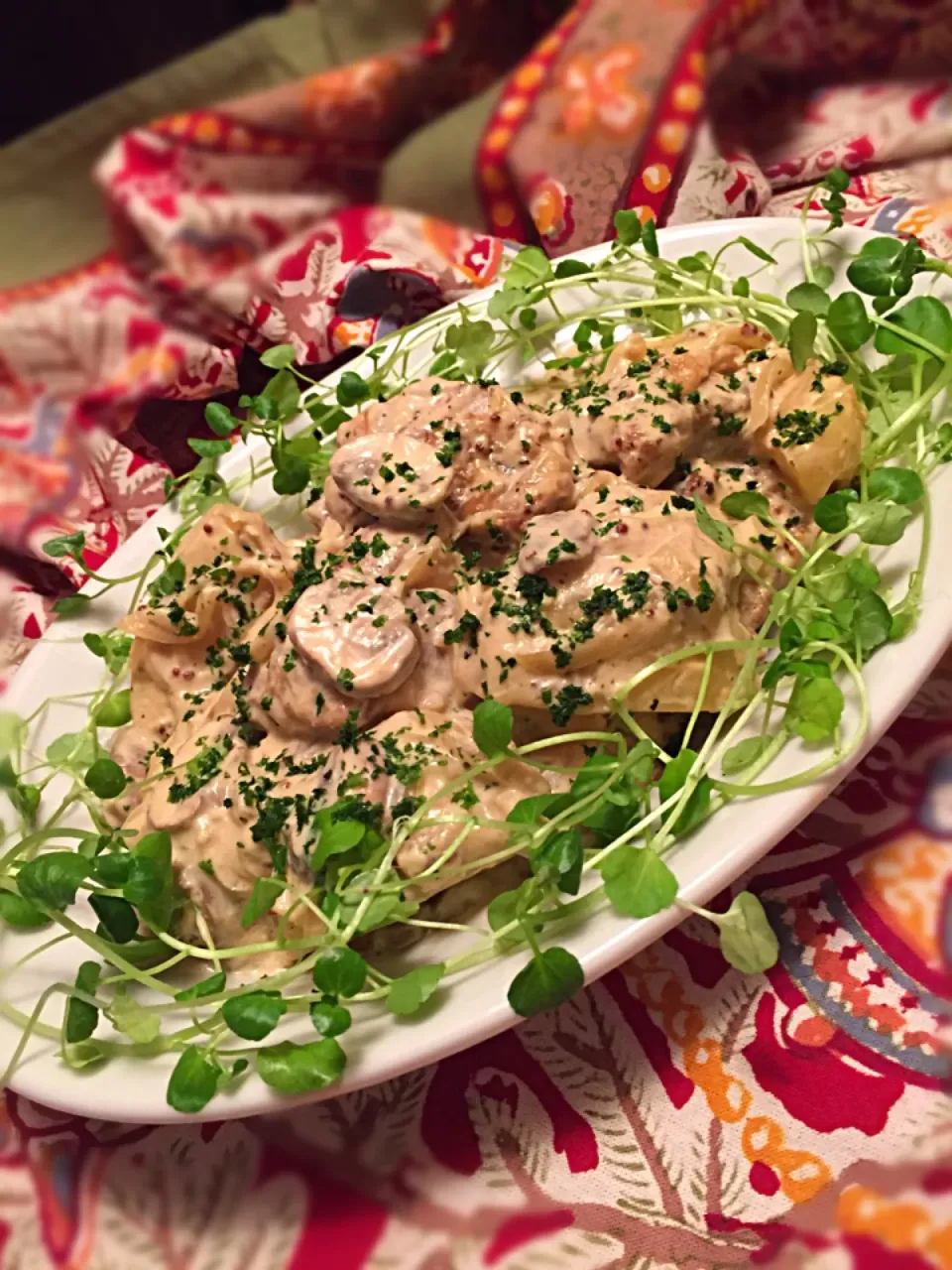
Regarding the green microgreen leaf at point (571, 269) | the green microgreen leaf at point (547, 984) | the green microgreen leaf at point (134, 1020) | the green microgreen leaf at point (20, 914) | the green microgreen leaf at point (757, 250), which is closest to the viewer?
the green microgreen leaf at point (547, 984)

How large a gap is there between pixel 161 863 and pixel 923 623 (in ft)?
1.89

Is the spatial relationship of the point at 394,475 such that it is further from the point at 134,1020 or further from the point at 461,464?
the point at 134,1020

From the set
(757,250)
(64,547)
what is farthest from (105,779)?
(757,250)

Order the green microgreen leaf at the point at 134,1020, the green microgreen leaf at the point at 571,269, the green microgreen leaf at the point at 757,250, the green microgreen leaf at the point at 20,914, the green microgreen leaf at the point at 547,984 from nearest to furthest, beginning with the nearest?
the green microgreen leaf at the point at 547,984 → the green microgreen leaf at the point at 134,1020 → the green microgreen leaf at the point at 20,914 → the green microgreen leaf at the point at 757,250 → the green microgreen leaf at the point at 571,269

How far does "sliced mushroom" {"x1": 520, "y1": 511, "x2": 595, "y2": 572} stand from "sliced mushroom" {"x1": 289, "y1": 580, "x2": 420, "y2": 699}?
0.11 m

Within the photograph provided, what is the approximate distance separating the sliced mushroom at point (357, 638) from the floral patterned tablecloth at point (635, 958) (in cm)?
28

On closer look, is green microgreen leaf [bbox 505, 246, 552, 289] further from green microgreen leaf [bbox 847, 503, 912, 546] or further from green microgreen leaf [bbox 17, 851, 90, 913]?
green microgreen leaf [bbox 17, 851, 90, 913]

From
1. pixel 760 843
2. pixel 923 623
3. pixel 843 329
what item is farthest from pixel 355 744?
pixel 843 329

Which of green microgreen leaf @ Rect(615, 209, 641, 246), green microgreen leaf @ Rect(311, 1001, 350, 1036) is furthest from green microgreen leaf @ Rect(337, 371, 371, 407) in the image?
green microgreen leaf @ Rect(311, 1001, 350, 1036)

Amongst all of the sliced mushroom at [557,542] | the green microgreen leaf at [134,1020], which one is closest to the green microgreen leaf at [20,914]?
the green microgreen leaf at [134,1020]

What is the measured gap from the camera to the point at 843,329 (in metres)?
0.84

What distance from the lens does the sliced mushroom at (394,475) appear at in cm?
84

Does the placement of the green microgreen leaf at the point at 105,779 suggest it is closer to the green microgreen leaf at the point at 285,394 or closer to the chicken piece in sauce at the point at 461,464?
the chicken piece in sauce at the point at 461,464

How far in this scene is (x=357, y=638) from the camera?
776mm
